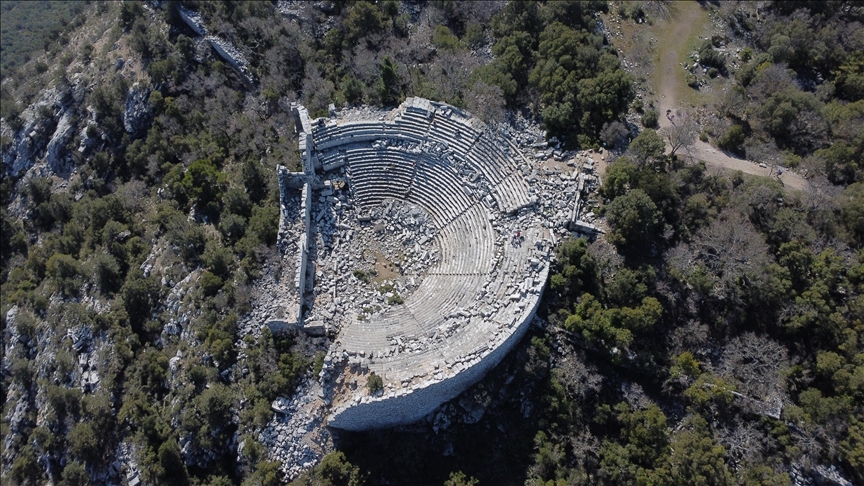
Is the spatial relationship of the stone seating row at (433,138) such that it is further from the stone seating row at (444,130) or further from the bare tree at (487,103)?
the bare tree at (487,103)

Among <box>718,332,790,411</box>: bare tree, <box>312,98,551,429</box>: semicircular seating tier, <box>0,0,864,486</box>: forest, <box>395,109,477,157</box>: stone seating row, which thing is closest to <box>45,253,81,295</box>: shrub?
<box>0,0,864,486</box>: forest

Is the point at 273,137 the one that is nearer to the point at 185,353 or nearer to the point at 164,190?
the point at 164,190

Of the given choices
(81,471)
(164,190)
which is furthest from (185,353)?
(164,190)

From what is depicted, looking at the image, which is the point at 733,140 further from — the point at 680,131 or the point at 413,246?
the point at 413,246

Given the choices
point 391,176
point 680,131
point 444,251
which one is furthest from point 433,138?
point 680,131

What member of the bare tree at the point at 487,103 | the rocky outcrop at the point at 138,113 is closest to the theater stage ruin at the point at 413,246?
the bare tree at the point at 487,103
